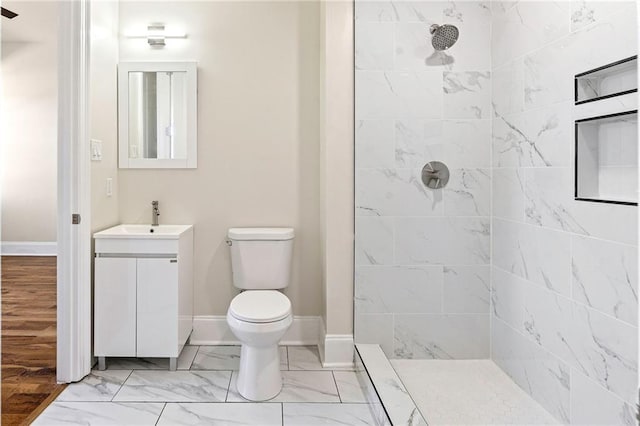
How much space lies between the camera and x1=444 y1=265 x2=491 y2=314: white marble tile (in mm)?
2447

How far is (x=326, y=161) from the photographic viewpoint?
2.62m

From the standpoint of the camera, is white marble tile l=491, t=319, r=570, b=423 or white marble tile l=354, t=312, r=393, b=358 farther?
white marble tile l=354, t=312, r=393, b=358

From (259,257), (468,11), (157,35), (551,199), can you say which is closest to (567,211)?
(551,199)

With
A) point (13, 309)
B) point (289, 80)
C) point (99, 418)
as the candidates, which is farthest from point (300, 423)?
point (13, 309)

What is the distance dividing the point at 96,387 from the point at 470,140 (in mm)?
2327

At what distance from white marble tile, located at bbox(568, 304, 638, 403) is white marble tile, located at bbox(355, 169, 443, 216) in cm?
88

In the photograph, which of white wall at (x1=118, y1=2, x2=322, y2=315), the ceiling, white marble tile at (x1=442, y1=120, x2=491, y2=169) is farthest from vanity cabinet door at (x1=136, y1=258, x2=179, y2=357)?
the ceiling

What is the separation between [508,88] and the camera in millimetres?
2268

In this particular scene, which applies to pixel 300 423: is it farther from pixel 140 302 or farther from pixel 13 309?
pixel 13 309

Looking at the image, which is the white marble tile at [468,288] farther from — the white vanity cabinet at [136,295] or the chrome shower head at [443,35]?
the white vanity cabinet at [136,295]

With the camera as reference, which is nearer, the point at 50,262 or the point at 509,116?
the point at 509,116

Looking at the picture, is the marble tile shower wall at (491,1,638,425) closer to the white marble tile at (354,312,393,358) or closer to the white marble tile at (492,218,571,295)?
the white marble tile at (492,218,571,295)

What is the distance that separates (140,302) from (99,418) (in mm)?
639

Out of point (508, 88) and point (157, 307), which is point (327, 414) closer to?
point (157, 307)
